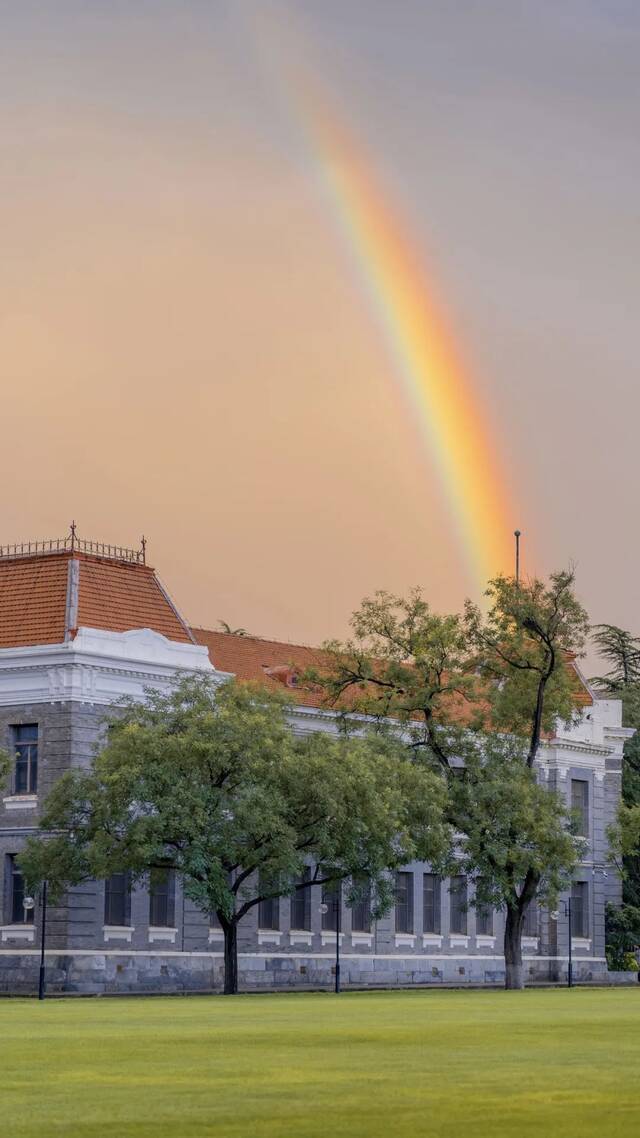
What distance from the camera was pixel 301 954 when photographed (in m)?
78.8

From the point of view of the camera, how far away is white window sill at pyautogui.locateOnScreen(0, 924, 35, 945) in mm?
66562

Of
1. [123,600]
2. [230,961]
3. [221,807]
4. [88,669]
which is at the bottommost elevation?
[230,961]

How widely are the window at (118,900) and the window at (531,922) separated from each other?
3063 cm

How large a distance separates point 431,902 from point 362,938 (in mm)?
6276

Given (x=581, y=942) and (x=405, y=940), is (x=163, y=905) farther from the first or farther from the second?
(x=581, y=942)

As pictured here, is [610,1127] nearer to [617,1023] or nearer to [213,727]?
[617,1023]

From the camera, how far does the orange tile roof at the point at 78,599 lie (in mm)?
69375

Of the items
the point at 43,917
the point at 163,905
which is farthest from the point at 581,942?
the point at 43,917

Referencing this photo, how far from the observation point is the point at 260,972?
7638 cm

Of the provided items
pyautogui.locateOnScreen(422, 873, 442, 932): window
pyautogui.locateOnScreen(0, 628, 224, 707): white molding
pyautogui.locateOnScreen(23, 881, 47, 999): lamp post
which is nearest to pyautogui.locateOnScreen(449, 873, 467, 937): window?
pyautogui.locateOnScreen(422, 873, 442, 932): window

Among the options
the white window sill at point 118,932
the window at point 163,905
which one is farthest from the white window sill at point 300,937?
the white window sill at point 118,932

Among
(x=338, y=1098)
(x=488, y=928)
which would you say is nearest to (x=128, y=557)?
(x=488, y=928)

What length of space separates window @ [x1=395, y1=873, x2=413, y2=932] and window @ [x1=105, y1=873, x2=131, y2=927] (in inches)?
765

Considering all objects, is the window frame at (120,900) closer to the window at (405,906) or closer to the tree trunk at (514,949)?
the tree trunk at (514,949)
